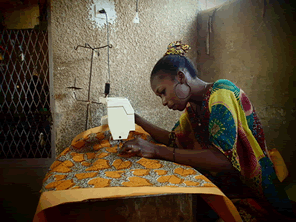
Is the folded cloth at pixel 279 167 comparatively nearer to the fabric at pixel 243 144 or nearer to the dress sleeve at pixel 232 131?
the fabric at pixel 243 144

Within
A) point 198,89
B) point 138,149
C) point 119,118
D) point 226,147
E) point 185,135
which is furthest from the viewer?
point 185,135

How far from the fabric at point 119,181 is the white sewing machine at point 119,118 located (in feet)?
0.47

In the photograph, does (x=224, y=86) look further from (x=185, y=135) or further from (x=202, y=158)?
(x=185, y=135)

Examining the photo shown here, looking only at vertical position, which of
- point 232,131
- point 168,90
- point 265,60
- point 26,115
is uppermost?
point 265,60

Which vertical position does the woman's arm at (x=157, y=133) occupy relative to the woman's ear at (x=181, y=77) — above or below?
below

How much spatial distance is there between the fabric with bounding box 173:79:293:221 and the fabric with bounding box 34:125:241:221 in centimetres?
25

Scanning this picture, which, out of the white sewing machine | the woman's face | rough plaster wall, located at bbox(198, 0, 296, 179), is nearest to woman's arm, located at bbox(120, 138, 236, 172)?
the white sewing machine

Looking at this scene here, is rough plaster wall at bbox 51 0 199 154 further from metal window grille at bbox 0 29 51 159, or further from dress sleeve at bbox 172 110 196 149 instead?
dress sleeve at bbox 172 110 196 149

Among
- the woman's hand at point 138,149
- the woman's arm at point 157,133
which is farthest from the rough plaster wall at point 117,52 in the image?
the woman's hand at point 138,149

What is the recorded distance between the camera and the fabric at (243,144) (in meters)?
1.00

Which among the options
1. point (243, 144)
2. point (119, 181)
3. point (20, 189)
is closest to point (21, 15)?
point (20, 189)

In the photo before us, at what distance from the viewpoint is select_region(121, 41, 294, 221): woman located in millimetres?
1014

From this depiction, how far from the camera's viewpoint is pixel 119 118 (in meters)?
1.20

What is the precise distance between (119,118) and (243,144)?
0.80 m
